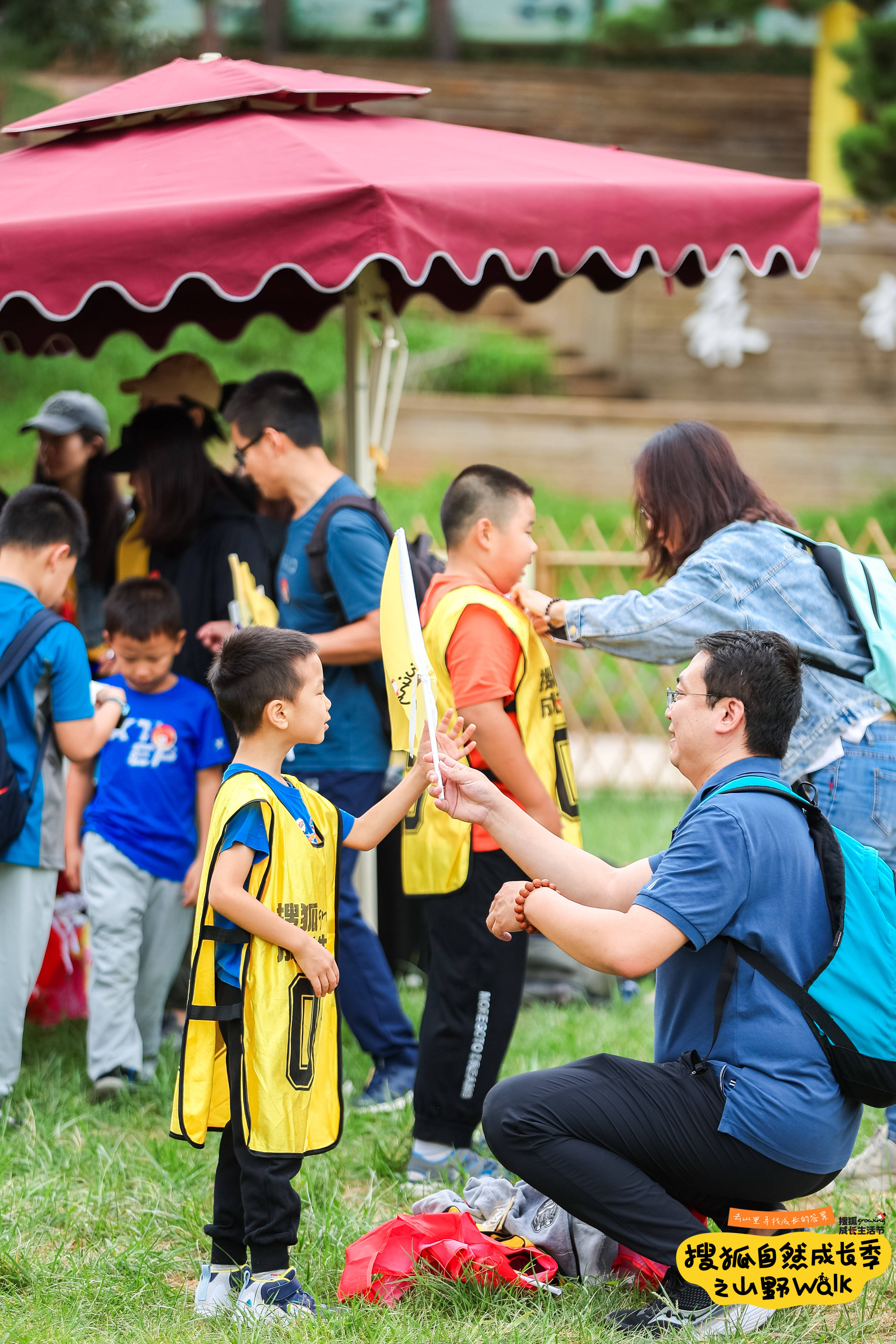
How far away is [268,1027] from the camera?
229 cm

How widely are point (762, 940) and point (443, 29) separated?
14895 mm

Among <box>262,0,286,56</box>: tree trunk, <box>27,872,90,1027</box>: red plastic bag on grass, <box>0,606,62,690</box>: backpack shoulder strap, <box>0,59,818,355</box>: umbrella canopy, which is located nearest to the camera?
<box>0,59,818,355</box>: umbrella canopy

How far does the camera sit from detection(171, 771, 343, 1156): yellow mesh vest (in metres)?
2.28

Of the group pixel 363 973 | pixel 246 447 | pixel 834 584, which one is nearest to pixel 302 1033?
pixel 363 973

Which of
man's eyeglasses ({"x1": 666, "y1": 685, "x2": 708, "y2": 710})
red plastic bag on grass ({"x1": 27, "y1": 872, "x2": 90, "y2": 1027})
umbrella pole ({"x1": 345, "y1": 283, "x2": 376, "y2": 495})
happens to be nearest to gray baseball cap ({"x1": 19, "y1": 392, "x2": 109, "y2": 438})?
umbrella pole ({"x1": 345, "y1": 283, "x2": 376, "y2": 495})

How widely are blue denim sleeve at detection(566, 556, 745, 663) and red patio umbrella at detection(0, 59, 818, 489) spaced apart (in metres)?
0.87

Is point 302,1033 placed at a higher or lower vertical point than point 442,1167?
higher

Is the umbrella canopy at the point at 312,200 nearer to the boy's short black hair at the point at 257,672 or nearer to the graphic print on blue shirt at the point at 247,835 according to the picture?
the boy's short black hair at the point at 257,672

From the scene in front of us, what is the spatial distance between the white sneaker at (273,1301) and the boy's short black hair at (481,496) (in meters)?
1.50

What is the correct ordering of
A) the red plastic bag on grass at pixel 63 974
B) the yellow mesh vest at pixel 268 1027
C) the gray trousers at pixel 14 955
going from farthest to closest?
the red plastic bag on grass at pixel 63 974
the gray trousers at pixel 14 955
the yellow mesh vest at pixel 268 1027

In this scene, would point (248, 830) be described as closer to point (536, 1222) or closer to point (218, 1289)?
point (218, 1289)

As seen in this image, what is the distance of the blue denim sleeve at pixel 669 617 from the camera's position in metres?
2.82

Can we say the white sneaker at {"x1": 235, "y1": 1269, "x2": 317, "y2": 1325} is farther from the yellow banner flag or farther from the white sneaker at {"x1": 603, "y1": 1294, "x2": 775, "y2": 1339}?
the yellow banner flag

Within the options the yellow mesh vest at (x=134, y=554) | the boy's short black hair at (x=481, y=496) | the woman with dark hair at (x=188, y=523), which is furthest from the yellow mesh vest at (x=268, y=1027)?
the yellow mesh vest at (x=134, y=554)
